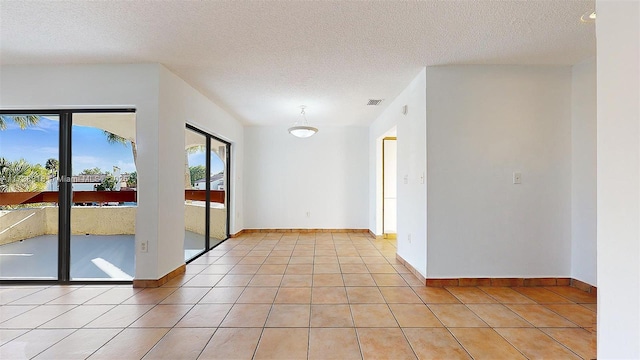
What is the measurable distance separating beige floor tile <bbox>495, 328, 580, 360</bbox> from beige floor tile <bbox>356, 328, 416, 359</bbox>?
0.75 metres

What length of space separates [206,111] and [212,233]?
2163 mm

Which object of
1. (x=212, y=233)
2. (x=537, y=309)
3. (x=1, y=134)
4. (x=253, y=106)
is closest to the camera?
(x=537, y=309)

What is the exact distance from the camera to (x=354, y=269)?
3.80 m

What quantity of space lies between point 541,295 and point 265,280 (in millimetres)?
2879

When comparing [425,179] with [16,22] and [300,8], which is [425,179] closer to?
[300,8]

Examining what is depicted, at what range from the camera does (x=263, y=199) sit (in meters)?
6.63

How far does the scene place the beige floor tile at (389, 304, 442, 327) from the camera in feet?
7.58

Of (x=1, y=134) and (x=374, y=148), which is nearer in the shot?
(x=1, y=134)

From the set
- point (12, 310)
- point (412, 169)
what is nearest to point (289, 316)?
point (412, 169)

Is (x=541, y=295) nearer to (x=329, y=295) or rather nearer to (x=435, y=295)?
(x=435, y=295)

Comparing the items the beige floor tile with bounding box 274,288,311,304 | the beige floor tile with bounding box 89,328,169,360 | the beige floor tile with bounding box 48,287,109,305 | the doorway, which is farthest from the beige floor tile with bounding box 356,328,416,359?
the doorway

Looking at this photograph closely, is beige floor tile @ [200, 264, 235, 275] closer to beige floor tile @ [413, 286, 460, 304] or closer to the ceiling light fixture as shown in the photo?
beige floor tile @ [413, 286, 460, 304]

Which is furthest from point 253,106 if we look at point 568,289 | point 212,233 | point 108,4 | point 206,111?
point 568,289

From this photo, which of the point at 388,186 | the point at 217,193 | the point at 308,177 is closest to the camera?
the point at 217,193
